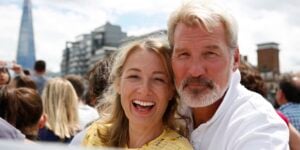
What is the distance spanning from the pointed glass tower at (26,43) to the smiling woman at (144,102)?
6.25 meters

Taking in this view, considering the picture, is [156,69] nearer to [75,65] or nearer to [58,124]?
[58,124]

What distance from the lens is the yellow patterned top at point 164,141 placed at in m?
1.46

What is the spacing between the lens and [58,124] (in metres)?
3.48

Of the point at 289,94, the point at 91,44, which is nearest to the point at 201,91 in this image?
the point at 289,94

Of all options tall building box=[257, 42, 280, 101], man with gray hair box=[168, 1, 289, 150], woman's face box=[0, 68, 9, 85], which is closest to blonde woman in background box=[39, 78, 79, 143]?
woman's face box=[0, 68, 9, 85]

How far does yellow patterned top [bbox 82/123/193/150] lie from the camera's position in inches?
57.5

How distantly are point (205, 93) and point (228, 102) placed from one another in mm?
79

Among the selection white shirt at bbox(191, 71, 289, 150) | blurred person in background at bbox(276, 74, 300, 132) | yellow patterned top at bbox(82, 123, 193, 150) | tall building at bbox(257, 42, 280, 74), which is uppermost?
white shirt at bbox(191, 71, 289, 150)

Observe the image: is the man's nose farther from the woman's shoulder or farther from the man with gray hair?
the woman's shoulder

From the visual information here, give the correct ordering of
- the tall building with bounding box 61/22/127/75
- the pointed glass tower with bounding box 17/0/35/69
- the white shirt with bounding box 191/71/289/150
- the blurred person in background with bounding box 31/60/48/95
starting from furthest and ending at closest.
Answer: the tall building with bounding box 61/22/127/75 < the pointed glass tower with bounding box 17/0/35/69 < the blurred person in background with bounding box 31/60/48/95 < the white shirt with bounding box 191/71/289/150

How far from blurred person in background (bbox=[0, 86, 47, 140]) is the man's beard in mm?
1317

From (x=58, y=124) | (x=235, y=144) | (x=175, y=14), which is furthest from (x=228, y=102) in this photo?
(x=58, y=124)

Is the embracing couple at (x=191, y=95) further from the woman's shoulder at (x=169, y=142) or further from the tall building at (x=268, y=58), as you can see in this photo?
the tall building at (x=268, y=58)

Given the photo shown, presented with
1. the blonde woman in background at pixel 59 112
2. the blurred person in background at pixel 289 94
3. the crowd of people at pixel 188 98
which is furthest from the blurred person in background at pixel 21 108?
the blurred person in background at pixel 289 94
